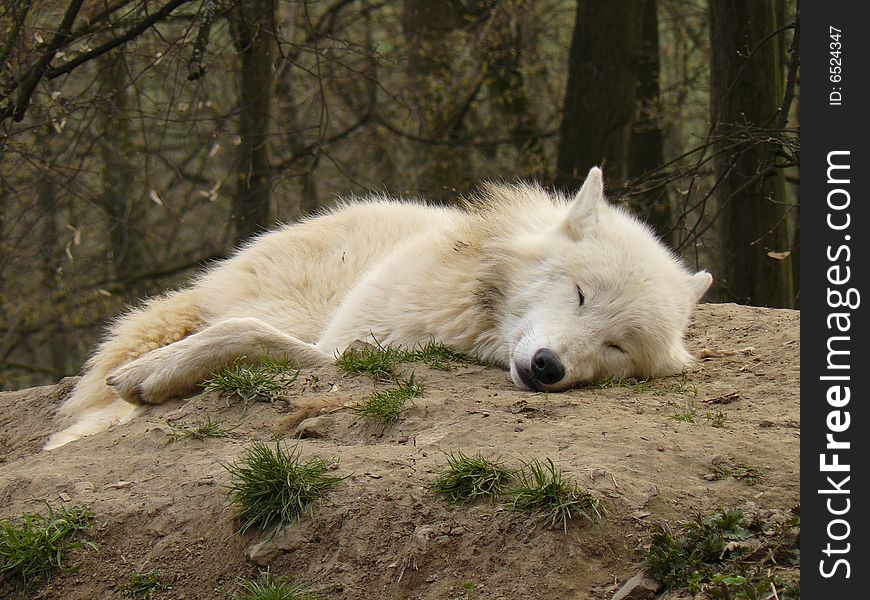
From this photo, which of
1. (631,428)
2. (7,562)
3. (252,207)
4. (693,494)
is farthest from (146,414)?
(252,207)

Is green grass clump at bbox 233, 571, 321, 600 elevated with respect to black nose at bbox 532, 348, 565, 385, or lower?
lower

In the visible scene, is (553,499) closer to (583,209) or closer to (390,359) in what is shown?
(390,359)

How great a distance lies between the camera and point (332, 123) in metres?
15.6

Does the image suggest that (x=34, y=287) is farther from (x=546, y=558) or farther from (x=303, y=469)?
(x=546, y=558)

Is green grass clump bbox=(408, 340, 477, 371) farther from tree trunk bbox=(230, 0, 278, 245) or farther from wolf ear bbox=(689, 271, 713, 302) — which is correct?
tree trunk bbox=(230, 0, 278, 245)

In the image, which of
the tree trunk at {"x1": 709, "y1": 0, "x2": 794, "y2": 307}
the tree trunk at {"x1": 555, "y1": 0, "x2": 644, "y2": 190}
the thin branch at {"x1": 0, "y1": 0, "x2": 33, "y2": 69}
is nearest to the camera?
the thin branch at {"x1": 0, "y1": 0, "x2": 33, "y2": 69}

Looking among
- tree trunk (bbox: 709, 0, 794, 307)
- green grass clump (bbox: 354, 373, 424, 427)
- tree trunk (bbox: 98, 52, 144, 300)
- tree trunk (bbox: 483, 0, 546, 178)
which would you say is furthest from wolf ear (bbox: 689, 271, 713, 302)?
tree trunk (bbox: 98, 52, 144, 300)

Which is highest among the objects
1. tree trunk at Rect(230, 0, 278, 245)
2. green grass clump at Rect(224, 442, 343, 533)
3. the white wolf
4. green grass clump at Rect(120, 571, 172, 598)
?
tree trunk at Rect(230, 0, 278, 245)

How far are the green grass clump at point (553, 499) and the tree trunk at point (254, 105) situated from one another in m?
5.63

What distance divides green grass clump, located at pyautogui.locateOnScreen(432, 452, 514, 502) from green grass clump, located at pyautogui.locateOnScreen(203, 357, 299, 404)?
1322 mm

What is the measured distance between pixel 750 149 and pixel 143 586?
18.3 ft

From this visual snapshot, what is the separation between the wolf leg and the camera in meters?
5.06

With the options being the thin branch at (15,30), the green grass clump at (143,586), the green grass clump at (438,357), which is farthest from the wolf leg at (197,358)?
the thin branch at (15,30)

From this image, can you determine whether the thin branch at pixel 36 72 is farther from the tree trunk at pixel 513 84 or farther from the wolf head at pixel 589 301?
the tree trunk at pixel 513 84
